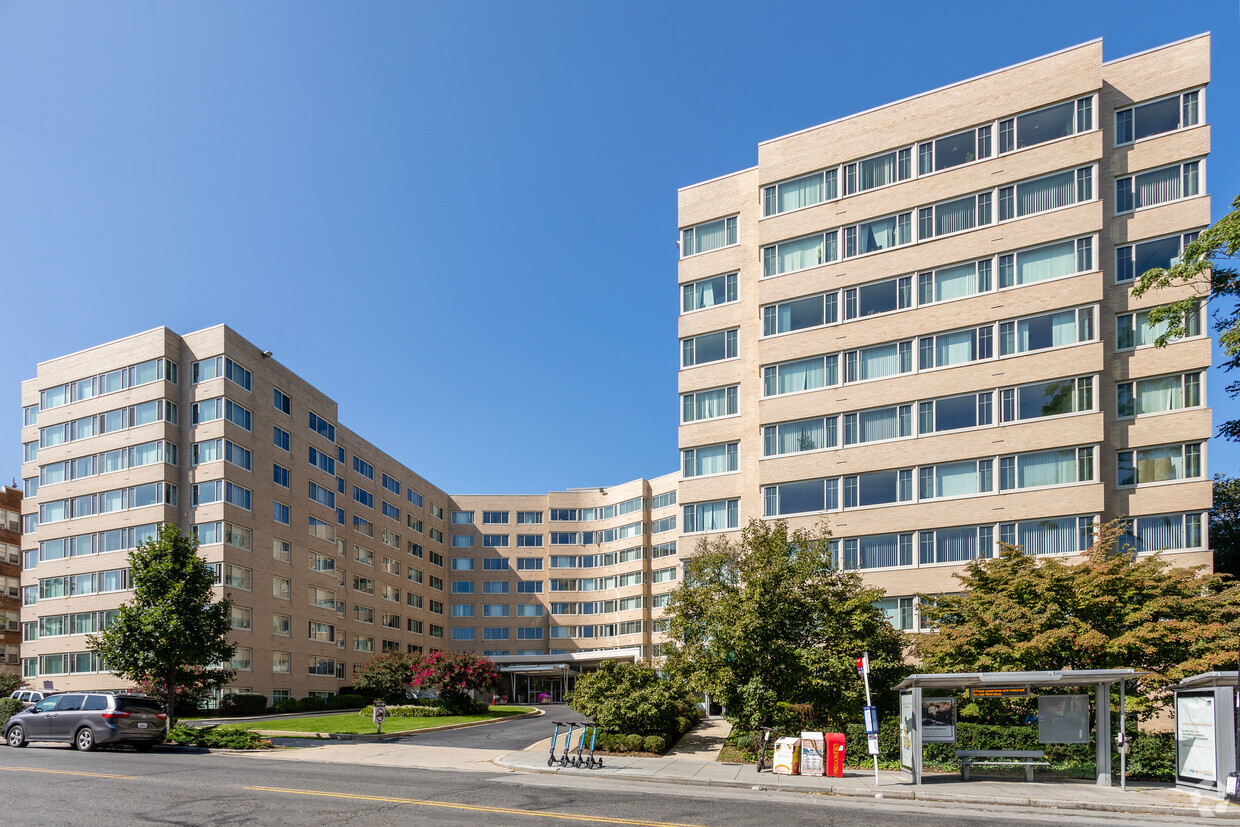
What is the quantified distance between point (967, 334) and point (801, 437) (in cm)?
874

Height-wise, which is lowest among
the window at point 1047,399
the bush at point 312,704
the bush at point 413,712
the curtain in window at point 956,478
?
the bush at point 312,704

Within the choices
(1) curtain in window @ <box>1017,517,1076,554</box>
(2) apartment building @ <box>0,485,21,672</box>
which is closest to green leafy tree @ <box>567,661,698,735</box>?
(1) curtain in window @ <box>1017,517,1076,554</box>

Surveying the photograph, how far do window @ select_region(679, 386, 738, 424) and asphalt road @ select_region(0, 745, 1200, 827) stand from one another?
84.3ft

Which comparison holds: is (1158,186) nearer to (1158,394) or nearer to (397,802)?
(1158,394)

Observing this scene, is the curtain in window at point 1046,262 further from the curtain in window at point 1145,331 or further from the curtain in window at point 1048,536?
the curtain in window at point 1048,536

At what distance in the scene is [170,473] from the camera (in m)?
57.4

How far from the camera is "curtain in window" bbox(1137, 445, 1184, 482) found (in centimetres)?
3706

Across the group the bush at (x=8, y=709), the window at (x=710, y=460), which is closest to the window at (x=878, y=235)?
the window at (x=710, y=460)

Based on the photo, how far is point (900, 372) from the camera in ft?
137

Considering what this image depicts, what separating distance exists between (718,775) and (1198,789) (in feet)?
36.3

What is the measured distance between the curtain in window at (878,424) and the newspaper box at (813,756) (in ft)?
67.1

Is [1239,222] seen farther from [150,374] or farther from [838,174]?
[150,374]

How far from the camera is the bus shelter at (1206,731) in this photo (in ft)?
65.7

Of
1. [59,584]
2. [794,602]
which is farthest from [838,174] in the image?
[59,584]
